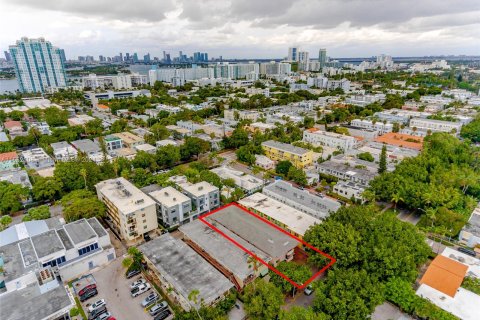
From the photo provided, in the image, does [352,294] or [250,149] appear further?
[250,149]

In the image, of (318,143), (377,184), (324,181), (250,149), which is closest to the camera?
(377,184)

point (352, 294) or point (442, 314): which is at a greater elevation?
point (352, 294)

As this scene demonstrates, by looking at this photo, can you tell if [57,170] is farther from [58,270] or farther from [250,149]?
[250,149]

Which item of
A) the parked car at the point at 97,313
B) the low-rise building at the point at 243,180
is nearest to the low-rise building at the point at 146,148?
the low-rise building at the point at 243,180

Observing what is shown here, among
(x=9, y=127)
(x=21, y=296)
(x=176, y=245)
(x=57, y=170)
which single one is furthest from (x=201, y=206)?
(x=9, y=127)

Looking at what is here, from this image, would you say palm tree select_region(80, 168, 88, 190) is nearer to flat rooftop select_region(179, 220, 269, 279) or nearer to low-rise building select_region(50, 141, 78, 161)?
low-rise building select_region(50, 141, 78, 161)

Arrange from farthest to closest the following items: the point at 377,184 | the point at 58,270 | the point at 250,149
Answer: the point at 250,149 < the point at 377,184 < the point at 58,270
